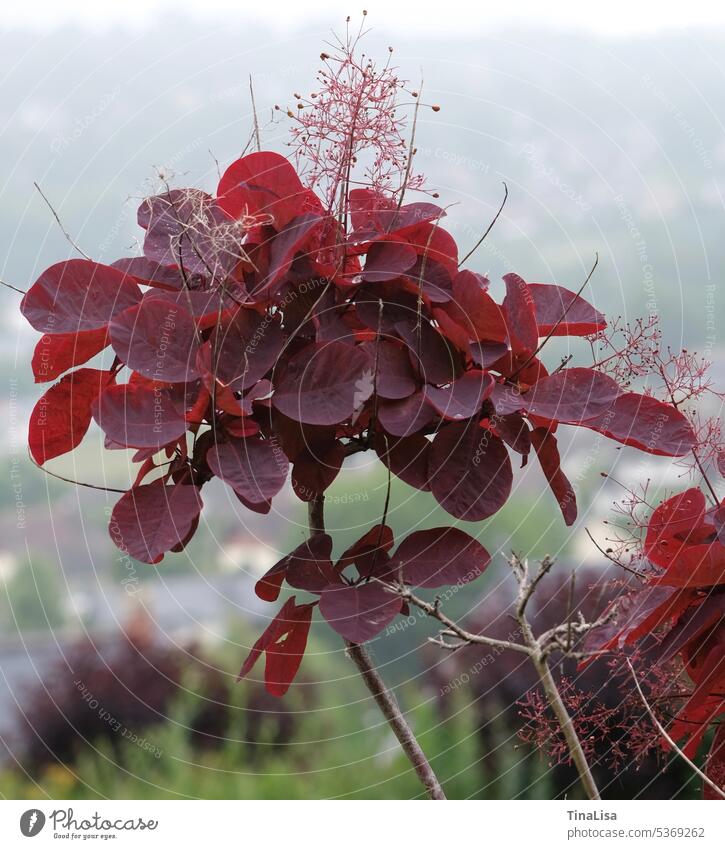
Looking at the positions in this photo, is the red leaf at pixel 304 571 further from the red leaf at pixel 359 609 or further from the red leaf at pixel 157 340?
the red leaf at pixel 157 340

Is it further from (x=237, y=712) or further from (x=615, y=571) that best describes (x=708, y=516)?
(x=237, y=712)

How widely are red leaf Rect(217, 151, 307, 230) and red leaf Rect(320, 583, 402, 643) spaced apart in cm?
18

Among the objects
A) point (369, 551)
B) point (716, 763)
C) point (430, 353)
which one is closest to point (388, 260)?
point (430, 353)

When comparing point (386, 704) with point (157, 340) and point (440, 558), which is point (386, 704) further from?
point (157, 340)

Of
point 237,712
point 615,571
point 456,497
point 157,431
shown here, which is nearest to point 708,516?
point 456,497

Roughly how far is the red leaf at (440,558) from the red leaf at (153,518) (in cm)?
11

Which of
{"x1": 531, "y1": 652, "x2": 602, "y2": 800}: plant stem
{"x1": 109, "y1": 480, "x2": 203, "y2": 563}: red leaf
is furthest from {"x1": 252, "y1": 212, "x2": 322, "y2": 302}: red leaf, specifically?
{"x1": 531, "y1": 652, "x2": 602, "y2": 800}: plant stem

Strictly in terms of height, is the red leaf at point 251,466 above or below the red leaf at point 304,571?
above

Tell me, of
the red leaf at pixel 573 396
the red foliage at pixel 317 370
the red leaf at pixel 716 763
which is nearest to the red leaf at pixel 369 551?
the red foliage at pixel 317 370

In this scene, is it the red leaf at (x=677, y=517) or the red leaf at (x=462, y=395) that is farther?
the red leaf at (x=677, y=517)

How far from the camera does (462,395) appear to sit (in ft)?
1.54

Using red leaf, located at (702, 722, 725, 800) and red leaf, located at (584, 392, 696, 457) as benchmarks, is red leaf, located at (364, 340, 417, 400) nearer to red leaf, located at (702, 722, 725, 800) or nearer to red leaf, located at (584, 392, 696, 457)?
red leaf, located at (584, 392, 696, 457)

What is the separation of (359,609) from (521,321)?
168mm

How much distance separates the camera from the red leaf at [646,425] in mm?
495
